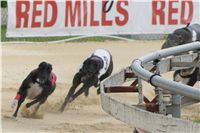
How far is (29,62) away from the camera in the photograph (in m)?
10.1

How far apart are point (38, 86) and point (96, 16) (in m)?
4.68

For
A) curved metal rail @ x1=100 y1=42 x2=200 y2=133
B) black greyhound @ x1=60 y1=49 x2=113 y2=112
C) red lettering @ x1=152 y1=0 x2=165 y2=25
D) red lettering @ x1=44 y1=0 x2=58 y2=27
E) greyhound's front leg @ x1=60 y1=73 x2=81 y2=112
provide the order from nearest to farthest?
1. curved metal rail @ x1=100 y1=42 x2=200 y2=133
2. greyhound's front leg @ x1=60 y1=73 x2=81 y2=112
3. black greyhound @ x1=60 y1=49 x2=113 y2=112
4. red lettering @ x1=44 y1=0 x2=58 y2=27
5. red lettering @ x1=152 y1=0 x2=165 y2=25

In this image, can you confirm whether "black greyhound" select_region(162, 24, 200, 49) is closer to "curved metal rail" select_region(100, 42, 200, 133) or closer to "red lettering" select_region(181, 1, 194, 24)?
"curved metal rail" select_region(100, 42, 200, 133)

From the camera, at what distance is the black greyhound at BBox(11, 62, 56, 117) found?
7.03 meters

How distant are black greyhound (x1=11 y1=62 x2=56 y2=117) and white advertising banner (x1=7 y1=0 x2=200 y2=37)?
4.23 meters

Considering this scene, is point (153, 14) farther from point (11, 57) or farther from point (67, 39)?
point (11, 57)

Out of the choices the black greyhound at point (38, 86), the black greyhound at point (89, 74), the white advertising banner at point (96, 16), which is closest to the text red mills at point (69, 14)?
the white advertising banner at point (96, 16)

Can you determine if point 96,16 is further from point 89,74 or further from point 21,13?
point 89,74

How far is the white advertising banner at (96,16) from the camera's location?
11297mm

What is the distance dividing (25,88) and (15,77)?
2.01 m

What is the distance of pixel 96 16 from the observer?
11664mm

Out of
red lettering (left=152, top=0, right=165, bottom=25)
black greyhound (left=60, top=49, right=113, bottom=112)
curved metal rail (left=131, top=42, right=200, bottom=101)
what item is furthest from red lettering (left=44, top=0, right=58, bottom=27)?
curved metal rail (left=131, top=42, right=200, bottom=101)

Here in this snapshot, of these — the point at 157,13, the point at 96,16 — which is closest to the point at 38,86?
the point at 96,16

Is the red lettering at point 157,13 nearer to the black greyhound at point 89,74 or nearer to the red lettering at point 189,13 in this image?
the red lettering at point 189,13
